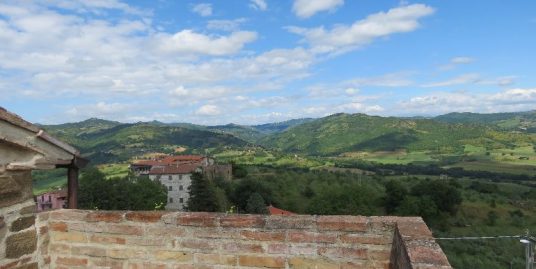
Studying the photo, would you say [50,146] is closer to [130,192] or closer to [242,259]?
[242,259]

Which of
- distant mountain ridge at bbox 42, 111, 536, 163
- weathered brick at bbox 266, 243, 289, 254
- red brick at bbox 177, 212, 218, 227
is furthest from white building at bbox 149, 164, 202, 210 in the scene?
weathered brick at bbox 266, 243, 289, 254

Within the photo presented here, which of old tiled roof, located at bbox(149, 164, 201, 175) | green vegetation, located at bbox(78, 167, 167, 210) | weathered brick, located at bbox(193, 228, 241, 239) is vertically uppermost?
weathered brick, located at bbox(193, 228, 241, 239)

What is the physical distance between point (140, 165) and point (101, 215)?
78333 mm

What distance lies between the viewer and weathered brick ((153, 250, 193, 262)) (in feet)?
13.0

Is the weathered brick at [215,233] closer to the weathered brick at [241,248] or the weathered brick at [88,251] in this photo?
the weathered brick at [241,248]

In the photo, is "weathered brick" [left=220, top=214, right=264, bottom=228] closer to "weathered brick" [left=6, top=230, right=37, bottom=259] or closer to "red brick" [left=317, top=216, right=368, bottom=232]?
"red brick" [left=317, top=216, right=368, bottom=232]

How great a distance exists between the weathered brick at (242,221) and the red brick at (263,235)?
0.06 meters

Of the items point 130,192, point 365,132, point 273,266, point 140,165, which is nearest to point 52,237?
point 273,266

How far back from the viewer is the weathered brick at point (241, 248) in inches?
151

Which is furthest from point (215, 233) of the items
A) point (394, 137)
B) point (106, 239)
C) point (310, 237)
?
point (394, 137)

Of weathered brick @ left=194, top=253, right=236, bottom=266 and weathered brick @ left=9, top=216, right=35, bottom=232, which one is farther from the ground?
weathered brick @ left=9, top=216, right=35, bottom=232

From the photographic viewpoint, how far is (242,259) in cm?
385

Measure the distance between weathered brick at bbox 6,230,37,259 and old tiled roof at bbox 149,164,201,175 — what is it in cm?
6273

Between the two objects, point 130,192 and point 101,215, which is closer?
point 101,215
